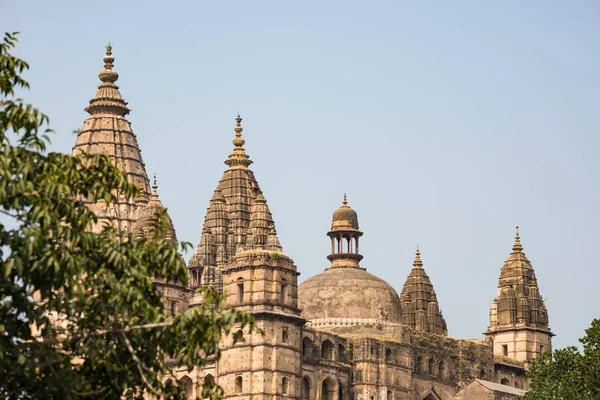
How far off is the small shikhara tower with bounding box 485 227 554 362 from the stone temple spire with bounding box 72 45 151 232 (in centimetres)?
1912

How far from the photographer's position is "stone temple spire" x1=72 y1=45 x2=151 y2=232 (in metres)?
84.2

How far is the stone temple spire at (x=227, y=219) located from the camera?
7975cm

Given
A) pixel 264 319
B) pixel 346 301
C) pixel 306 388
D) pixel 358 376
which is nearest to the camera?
pixel 264 319

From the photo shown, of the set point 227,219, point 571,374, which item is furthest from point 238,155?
point 571,374

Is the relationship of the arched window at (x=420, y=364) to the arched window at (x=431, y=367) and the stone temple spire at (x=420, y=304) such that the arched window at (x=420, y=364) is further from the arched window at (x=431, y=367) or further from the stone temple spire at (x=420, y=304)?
the stone temple spire at (x=420, y=304)

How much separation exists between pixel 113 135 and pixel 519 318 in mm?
22858

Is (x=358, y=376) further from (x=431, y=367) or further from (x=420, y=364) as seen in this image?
(x=431, y=367)

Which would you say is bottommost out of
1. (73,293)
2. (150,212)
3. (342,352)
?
(73,293)

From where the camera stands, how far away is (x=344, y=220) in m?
80.4

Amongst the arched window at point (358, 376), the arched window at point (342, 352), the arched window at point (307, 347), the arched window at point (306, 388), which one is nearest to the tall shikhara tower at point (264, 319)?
the arched window at point (306, 388)

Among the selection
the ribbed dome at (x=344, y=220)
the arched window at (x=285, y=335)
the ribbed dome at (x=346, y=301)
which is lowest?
the arched window at (x=285, y=335)

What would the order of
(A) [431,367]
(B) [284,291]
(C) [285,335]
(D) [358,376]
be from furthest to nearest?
(A) [431,367] < (D) [358,376] < (B) [284,291] < (C) [285,335]

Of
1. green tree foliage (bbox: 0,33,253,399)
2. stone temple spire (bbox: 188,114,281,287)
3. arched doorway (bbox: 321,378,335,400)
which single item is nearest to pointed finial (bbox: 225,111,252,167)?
stone temple spire (bbox: 188,114,281,287)

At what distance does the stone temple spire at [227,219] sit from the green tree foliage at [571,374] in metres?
19.0
